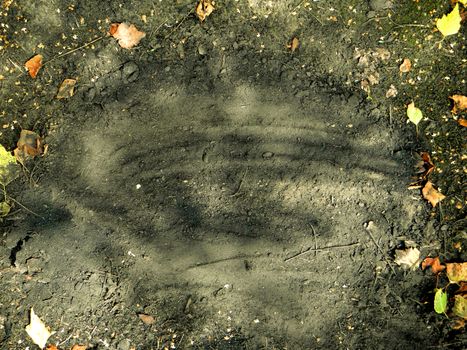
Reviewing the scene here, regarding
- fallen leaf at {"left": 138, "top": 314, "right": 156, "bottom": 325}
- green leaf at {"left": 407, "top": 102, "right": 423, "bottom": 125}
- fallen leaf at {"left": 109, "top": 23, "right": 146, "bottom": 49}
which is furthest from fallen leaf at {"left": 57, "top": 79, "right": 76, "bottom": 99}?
green leaf at {"left": 407, "top": 102, "right": 423, "bottom": 125}

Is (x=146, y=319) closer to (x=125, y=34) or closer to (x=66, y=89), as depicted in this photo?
(x=66, y=89)

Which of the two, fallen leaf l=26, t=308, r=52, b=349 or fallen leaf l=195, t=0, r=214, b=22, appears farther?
fallen leaf l=195, t=0, r=214, b=22

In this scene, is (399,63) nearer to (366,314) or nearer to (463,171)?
(463,171)

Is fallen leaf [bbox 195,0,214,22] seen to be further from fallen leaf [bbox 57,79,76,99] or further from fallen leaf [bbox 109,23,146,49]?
fallen leaf [bbox 57,79,76,99]

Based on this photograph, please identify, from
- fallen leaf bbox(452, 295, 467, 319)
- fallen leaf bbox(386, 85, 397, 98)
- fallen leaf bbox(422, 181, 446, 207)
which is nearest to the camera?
fallen leaf bbox(452, 295, 467, 319)

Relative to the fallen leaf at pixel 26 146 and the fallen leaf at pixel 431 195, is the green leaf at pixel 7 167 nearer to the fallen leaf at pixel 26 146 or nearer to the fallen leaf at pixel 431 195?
the fallen leaf at pixel 26 146

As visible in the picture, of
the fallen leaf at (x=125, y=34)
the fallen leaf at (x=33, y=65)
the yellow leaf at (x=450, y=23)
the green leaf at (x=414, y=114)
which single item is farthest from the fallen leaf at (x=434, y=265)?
the fallen leaf at (x=33, y=65)

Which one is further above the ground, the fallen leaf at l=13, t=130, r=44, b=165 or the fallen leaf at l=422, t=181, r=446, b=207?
the fallen leaf at l=13, t=130, r=44, b=165
